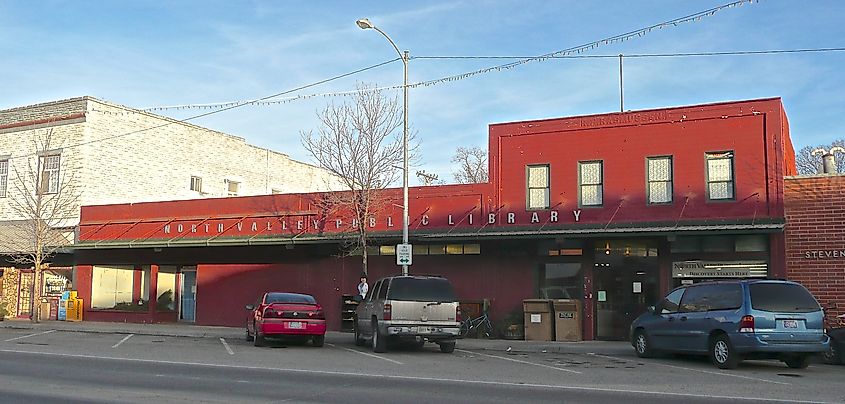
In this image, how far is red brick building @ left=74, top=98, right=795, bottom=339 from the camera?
22344 millimetres

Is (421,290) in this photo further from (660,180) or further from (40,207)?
(40,207)

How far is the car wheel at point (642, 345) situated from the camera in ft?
61.0

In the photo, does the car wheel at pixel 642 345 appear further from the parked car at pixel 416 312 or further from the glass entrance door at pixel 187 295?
the glass entrance door at pixel 187 295

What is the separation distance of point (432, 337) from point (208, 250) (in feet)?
46.9

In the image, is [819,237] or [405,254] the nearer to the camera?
[819,237]

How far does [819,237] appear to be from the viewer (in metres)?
21.5

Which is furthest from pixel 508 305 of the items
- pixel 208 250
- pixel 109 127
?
pixel 109 127

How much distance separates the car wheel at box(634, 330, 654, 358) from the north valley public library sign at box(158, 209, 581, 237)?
5910 mm

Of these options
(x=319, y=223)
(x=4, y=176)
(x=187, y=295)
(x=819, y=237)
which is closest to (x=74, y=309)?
(x=187, y=295)

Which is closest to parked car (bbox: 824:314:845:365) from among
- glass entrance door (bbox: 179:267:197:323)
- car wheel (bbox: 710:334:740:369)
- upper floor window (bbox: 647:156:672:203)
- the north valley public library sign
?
car wheel (bbox: 710:334:740:369)

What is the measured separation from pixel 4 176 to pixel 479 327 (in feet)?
84.4

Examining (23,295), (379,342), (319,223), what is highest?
(319,223)

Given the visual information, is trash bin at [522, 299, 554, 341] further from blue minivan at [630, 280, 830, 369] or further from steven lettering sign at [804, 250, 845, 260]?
steven lettering sign at [804, 250, 845, 260]

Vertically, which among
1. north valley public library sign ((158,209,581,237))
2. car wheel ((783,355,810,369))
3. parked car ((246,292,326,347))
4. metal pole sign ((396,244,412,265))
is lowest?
car wheel ((783,355,810,369))
